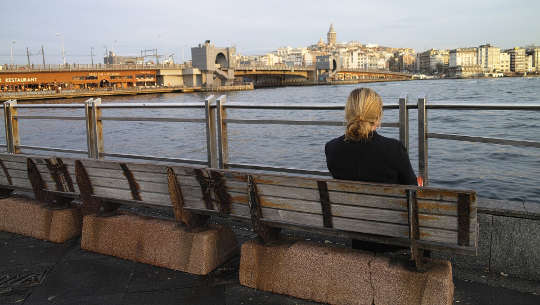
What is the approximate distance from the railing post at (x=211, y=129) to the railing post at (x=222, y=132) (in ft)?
0.22

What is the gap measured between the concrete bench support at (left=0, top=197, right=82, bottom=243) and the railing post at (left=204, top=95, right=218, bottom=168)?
1.46 meters

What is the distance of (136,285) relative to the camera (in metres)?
4.03

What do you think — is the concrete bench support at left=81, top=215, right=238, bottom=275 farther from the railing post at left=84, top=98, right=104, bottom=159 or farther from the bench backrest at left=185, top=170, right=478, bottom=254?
the railing post at left=84, top=98, right=104, bottom=159

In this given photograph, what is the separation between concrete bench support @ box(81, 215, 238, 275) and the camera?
166 inches

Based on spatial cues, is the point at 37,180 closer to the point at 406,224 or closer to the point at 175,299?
the point at 175,299

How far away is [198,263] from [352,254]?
1311 millimetres

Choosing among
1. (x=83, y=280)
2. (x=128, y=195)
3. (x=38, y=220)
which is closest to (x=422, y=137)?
(x=128, y=195)

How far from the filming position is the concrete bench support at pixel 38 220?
517 cm

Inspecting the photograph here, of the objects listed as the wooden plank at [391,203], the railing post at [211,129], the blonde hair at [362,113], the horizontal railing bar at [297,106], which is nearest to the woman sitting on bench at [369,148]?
the blonde hair at [362,113]

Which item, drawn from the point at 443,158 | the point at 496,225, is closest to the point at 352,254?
the point at 496,225

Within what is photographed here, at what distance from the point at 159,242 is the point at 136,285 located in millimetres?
472

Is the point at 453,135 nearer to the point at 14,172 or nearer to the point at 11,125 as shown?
the point at 14,172

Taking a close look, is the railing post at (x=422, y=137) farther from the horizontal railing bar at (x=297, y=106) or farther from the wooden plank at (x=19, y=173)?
the wooden plank at (x=19, y=173)

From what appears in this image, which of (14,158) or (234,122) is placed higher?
(234,122)
